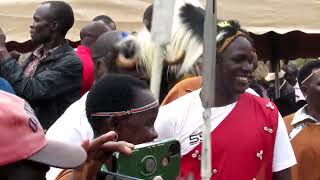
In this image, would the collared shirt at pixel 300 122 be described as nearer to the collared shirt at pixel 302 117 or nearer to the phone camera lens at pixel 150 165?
the collared shirt at pixel 302 117

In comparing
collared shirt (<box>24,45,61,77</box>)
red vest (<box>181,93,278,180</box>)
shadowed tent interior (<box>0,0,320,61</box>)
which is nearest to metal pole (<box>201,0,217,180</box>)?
red vest (<box>181,93,278,180</box>)

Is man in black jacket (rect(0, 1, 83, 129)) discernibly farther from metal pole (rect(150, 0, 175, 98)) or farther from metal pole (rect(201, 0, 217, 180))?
metal pole (rect(201, 0, 217, 180))

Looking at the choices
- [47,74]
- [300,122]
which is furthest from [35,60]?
[300,122]

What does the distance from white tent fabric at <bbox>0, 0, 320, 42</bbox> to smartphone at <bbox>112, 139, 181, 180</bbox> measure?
385 cm

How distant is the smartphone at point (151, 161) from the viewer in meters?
2.01

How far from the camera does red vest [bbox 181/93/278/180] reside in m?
3.10

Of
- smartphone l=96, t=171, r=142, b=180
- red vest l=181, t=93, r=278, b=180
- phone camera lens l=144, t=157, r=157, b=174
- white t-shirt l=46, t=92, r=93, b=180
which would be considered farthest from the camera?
red vest l=181, t=93, r=278, b=180

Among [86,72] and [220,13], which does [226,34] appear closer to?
[86,72]

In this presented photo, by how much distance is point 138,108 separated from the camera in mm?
2500

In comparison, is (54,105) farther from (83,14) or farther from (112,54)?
(83,14)

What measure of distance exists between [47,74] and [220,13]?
223cm

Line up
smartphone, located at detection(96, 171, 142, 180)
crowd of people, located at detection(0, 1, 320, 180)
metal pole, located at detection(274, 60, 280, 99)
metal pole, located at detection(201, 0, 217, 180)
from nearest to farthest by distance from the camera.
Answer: crowd of people, located at detection(0, 1, 320, 180) < smartphone, located at detection(96, 171, 142, 180) < metal pole, located at detection(201, 0, 217, 180) < metal pole, located at detection(274, 60, 280, 99)

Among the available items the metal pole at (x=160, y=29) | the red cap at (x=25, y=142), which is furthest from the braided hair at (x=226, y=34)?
the red cap at (x=25, y=142)

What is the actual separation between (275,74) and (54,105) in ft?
17.2
